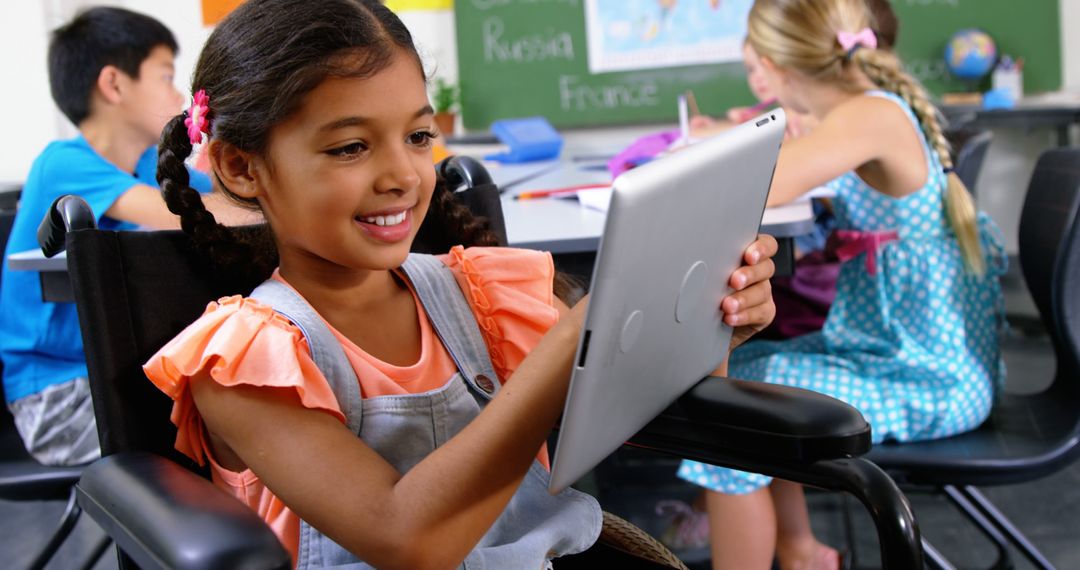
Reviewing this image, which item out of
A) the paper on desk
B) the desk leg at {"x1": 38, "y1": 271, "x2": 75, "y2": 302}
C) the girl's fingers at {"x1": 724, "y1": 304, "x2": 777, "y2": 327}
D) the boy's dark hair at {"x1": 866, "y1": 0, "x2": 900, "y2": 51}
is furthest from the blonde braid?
the desk leg at {"x1": 38, "y1": 271, "x2": 75, "y2": 302}

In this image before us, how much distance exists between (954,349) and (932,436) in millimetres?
192

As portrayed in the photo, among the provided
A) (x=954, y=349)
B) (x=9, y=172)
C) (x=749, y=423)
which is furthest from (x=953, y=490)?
(x=9, y=172)

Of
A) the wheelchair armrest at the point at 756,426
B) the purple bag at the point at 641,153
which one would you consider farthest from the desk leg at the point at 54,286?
the purple bag at the point at 641,153

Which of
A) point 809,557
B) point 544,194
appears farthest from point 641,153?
point 809,557

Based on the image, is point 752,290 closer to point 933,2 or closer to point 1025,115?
point 1025,115

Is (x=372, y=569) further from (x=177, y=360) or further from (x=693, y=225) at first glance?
(x=693, y=225)

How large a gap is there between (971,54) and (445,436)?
357 centimetres

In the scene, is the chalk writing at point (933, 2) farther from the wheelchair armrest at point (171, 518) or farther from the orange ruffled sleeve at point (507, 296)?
the wheelchair armrest at point (171, 518)

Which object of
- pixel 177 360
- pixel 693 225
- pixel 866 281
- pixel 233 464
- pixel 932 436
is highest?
pixel 693 225

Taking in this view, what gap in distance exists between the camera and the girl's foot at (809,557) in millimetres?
1769

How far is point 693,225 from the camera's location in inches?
28.3

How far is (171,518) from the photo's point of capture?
2.13 ft

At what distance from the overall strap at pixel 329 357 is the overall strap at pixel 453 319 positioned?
0.11 m

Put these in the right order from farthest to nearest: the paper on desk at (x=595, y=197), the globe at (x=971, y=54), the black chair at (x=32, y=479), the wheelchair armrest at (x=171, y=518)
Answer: the globe at (x=971, y=54) < the paper on desk at (x=595, y=197) < the black chair at (x=32, y=479) < the wheelchair armrest at (x=171, y=518)
